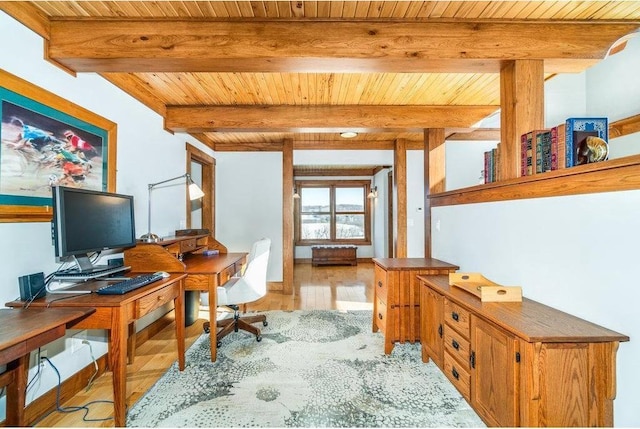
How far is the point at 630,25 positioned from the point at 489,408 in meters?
2.49

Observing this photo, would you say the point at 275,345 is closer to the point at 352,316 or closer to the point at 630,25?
the point at 352,316

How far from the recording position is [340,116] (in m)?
3.33

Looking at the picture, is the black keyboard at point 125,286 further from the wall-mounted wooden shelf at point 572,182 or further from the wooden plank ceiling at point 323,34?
the wall-mounted wooden shelf at point 572,182

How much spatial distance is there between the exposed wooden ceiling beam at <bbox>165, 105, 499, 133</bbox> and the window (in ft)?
14.9

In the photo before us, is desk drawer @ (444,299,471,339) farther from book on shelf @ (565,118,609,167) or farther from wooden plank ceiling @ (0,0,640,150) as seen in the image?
wooden plank ceiling @ (0,0,640,150)

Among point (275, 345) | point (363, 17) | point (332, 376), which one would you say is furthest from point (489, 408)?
point (363, 17)

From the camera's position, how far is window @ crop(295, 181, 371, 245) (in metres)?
7.89

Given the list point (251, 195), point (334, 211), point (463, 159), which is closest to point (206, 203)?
point (251, 195)

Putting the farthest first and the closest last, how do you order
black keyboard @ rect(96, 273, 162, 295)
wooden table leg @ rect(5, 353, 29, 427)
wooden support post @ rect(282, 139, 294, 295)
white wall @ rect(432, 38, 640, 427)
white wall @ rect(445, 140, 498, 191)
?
1. white wall @ rect(445, 140, 498, 191)
2. wooden support post @ rect(282, 139, 294, 295)
3. black keyboard @ rect(96, 273, 162, 295)
4. wooden table leg @ rect(5, 353, 29, 427)
5. white wall @ rect(432, 38, 640, 427)

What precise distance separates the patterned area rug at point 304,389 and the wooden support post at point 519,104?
159 cm

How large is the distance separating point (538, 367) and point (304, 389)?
1.40 metres

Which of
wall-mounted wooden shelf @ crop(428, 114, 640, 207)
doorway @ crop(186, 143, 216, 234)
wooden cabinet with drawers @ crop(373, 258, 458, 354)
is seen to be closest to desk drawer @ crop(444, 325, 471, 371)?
wooden cabinet with drawers @ crop(373, 258, 458, 354)

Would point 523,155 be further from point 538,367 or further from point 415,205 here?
point 415,205

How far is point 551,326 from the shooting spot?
131cm
